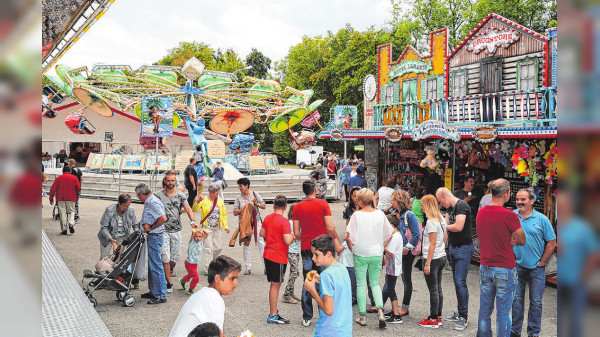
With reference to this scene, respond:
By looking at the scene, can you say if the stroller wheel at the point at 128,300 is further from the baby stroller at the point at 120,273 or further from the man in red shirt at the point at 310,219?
→ the man in red shirt at the point at 310,219

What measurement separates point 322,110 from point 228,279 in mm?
43432

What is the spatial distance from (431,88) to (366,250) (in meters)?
13.3

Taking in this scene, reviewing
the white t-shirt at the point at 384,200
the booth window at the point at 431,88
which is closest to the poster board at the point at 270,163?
the booth window at the point at 431,88

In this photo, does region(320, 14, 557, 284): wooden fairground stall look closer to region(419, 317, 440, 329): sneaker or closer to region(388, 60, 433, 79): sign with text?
region(388, 60, 433, 79): sign with text

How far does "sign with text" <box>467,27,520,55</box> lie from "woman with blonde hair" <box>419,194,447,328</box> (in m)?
10.1

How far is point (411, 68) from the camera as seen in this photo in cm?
1942

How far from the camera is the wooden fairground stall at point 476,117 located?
10312mm

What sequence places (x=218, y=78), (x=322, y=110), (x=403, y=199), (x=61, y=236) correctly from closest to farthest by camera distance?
(x=403, y=199)
(x=61, y=236)
(x=218, y=78)
(x=322, y=110)

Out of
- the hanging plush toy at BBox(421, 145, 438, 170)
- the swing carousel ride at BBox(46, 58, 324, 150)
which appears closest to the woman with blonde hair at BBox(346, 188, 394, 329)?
the hanging plush toy at BBox(421, 145, 438, 170)

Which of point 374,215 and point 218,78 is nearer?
point 374,215

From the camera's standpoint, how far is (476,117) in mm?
13125

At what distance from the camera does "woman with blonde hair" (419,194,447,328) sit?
6.77 meters

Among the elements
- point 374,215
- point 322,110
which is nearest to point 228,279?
point 374,215
